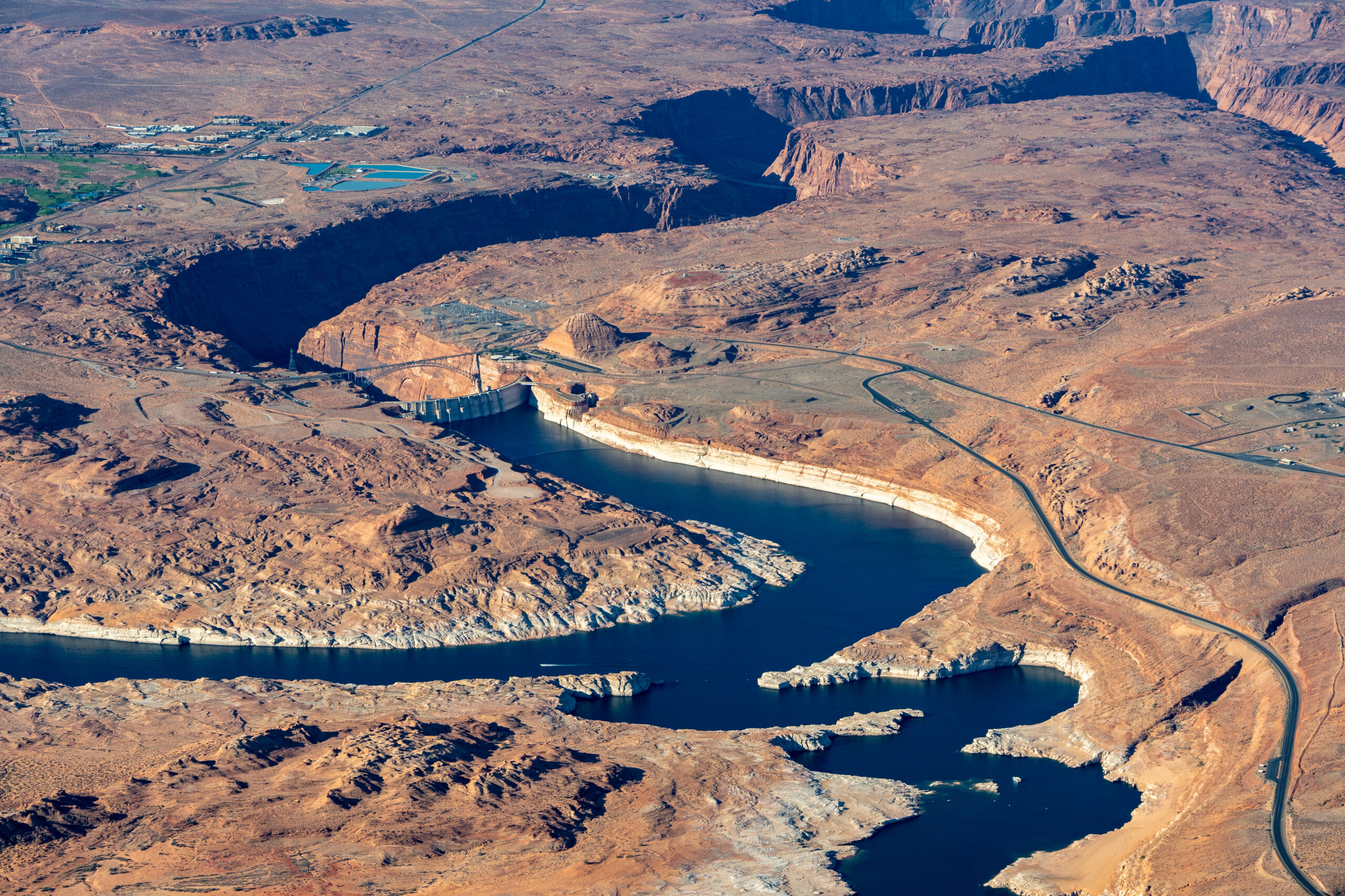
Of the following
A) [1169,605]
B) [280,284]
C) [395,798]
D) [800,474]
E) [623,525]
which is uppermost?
[395,798]

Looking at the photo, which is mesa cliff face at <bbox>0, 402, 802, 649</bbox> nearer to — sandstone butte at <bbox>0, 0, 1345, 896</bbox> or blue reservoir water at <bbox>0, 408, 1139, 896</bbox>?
sandstone butte at <bbox>0, 0, 1345, 896</bbox>

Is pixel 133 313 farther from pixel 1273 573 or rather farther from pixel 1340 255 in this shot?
pixel 1340 255

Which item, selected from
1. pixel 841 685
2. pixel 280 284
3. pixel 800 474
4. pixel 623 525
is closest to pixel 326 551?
pixel 623 525

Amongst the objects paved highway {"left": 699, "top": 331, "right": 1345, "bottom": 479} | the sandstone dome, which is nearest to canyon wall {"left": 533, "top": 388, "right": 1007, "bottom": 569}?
the sandstone dome

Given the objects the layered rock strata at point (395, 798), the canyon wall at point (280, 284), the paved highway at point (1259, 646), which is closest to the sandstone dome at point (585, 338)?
the paved highway at point (1259, 646)

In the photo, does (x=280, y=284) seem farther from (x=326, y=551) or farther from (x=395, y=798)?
(x=395, y=798)

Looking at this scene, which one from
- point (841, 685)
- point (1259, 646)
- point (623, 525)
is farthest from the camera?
point (623, 525)

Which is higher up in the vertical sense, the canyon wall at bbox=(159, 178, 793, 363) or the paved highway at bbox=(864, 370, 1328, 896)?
the paved highway at bbox=(864, 370, 1328, 896)
